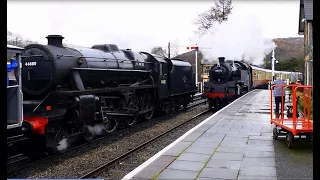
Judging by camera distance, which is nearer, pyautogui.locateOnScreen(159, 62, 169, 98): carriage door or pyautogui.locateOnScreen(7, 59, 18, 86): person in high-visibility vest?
pyautogui.locateOnScreen(7, 59, 18, 86): person in high-visibility vest

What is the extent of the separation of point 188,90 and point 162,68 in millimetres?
4303

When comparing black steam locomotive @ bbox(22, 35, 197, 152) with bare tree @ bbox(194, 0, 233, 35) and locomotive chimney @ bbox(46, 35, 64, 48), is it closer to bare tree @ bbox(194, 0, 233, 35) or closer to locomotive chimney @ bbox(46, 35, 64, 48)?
locomotive chimney @ bbox(46, 35, 64, 48)

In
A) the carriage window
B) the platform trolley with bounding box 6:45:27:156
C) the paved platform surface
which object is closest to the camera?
the paved platform surface

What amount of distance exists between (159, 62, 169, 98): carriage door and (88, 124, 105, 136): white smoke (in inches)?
197

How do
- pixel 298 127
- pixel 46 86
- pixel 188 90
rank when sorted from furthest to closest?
pixel 188 90 < pixel 46 86 < pixel 298 127

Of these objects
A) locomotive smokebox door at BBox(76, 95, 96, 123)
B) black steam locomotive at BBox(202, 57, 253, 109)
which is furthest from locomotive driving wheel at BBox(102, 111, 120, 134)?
black steam locomotive at BBox(202, 57, 253, 109)

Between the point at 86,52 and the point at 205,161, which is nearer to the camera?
the point at 205,161

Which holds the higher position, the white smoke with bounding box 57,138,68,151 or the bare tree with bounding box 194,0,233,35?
the bare tree with bounding box 194,0,233,35

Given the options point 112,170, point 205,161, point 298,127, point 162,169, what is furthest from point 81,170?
point 298,127

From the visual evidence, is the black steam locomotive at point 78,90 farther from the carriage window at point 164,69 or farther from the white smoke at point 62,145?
the carriage window at point 164,69

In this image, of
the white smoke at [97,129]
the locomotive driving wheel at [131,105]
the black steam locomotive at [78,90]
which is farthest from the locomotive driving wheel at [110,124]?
the locomotive driving wheel at [131,105]

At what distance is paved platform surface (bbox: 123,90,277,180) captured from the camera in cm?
553
